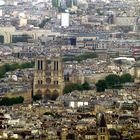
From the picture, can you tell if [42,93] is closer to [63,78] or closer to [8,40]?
[63,78]

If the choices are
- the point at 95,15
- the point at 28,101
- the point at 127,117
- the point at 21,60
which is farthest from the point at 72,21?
the point at 127,117

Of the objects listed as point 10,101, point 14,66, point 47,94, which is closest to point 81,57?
point 14,66

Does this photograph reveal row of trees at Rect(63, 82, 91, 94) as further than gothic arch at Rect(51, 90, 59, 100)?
Yes

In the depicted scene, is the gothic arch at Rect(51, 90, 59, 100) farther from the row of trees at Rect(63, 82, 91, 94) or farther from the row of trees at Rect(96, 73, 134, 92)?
the row of trees at Rect(96, 73, 134, 92)

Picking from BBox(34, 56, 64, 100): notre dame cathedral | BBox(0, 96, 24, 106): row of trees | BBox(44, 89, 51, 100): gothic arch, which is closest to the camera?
BBox(0, 96, 24, 106): row of trees

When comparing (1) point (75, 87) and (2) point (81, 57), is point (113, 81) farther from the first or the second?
(2) point (81, 57)

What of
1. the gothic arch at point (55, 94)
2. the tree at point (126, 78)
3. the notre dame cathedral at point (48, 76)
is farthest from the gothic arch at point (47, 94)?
the tree at point (126, 78)

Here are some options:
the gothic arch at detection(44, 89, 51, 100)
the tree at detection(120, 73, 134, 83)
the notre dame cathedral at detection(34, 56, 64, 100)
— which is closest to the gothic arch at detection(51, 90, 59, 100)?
the notre dame cathedral at detection(34, 56, 64, 100)
